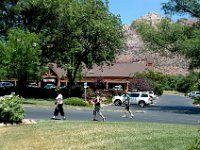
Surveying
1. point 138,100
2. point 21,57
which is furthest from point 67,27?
point 21,57

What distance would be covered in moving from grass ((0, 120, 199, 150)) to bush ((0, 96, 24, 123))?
6.43 ft

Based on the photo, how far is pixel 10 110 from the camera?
20641 millimetres

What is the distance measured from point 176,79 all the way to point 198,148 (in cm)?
12167

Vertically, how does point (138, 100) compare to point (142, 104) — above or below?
above

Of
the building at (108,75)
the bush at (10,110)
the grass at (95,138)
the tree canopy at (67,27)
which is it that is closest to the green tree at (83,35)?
the tree canopy at (67,27)

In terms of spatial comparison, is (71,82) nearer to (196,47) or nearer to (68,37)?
→ (68,37)

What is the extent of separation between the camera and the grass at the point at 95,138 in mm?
14062

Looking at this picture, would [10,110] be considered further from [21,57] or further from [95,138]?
[21,57]

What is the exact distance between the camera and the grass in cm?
1406

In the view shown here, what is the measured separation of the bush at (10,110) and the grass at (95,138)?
196 centimetres

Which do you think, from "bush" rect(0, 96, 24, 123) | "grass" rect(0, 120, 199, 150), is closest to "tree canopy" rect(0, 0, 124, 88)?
"bush" rect(0, 96, 24, 123)

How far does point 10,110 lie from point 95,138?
646 cm

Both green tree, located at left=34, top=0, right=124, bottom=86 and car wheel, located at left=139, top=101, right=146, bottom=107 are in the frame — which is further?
green tree, located at left=34, top=0, right=124, bottom=86

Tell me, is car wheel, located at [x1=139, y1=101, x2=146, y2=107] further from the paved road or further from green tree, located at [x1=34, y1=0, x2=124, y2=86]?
the paved road
